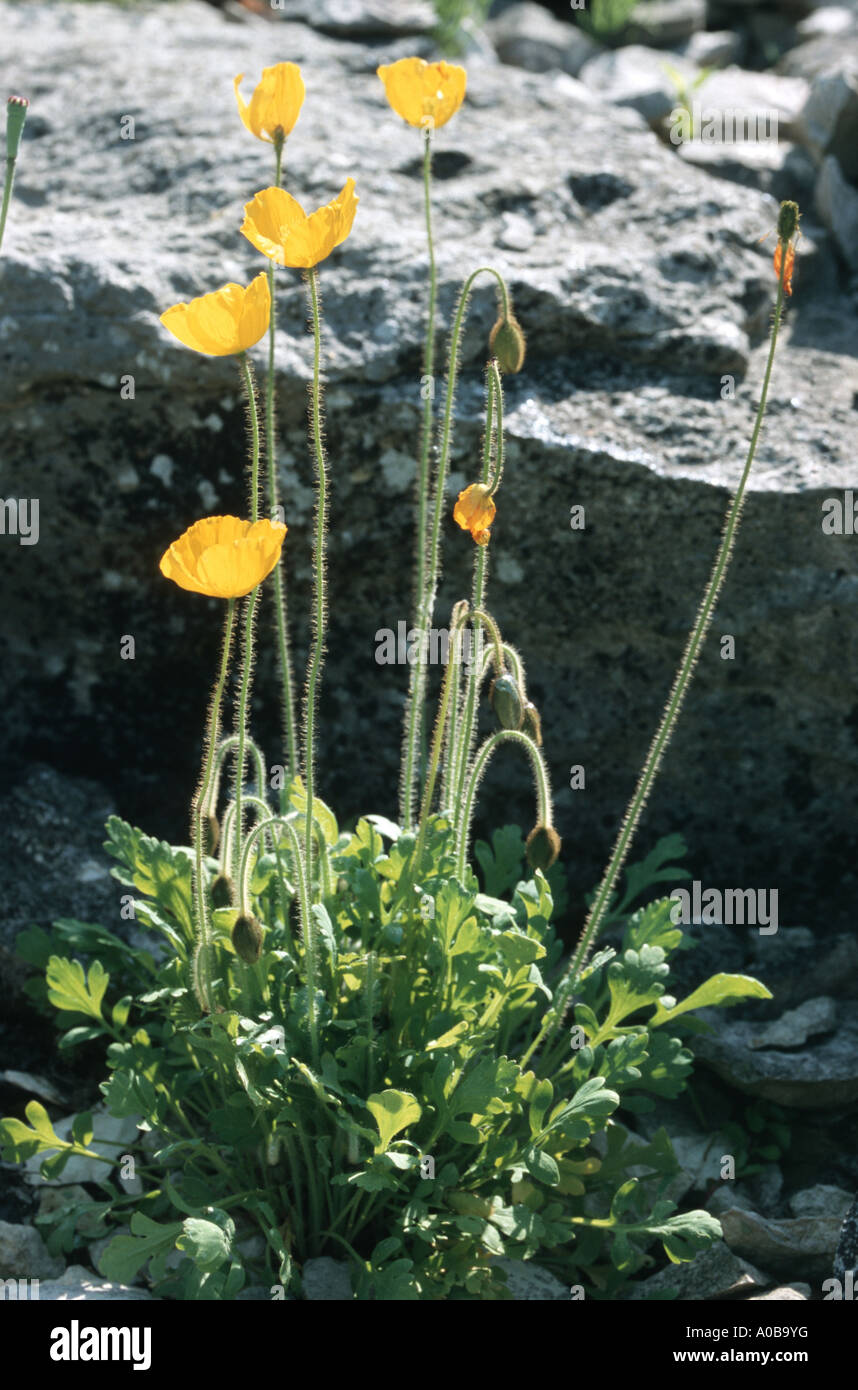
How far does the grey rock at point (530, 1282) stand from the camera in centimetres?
254

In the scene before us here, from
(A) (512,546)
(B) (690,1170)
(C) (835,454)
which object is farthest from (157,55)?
(B) (690,1170)

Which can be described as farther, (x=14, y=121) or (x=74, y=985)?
(x=74, y=985)

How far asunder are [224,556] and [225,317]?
0.42 meters

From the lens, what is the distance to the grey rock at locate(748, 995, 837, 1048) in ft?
9.82

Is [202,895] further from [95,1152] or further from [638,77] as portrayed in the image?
[638,77]

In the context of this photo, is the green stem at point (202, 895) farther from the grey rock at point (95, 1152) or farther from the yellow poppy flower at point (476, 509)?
the grey rock at point (95, 1152)

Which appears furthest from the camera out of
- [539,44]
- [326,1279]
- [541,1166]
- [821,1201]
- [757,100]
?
[539,44]

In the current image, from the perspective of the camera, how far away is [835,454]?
10.6ft

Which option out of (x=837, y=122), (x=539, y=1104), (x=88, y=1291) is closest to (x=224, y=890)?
(x=539, y=1104)

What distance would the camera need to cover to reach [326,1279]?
8.13 ft

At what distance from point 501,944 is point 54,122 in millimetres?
2881

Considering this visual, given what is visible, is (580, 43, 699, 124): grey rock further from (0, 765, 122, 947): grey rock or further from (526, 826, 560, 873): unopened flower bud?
(526, 826, 560, 873): unopened flower bud

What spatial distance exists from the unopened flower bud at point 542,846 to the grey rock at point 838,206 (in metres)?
2.41
